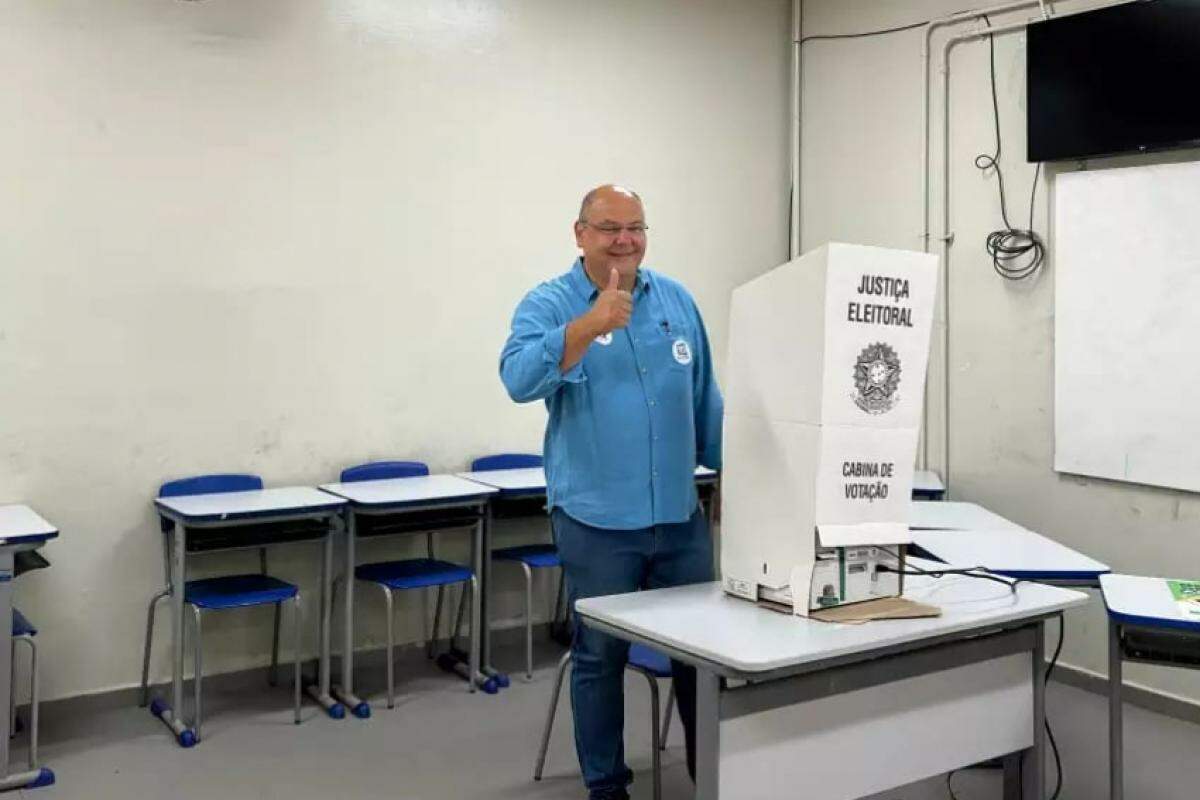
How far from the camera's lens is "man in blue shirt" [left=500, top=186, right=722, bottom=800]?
2.65 m

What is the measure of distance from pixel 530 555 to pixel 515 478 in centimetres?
32

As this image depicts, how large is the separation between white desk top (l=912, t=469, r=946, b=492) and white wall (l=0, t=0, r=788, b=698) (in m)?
1.53

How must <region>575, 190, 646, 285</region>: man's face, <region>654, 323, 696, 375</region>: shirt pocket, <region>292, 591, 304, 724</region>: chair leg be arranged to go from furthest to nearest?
<region>292, 591, 304, 724</region>: chair leg
<region>654, 323, 696, 375</region>: shirt pocket
<region>575, 190, 646, 285</region>: man's face

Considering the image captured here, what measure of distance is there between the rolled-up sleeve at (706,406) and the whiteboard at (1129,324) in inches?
73.9

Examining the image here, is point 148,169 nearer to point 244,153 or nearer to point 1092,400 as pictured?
point 244,153

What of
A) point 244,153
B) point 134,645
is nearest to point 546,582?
point 134,645

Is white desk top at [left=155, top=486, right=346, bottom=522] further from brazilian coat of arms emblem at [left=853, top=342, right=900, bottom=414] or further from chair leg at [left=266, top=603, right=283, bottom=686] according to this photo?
brazilian coat of arms emblem at [left=853, top=342, right=900, bottom=414]

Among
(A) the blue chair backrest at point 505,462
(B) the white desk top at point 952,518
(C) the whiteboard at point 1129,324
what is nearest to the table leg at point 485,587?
(A) the blue chair backrest at point 505,462

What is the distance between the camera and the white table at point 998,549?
2.80 meters

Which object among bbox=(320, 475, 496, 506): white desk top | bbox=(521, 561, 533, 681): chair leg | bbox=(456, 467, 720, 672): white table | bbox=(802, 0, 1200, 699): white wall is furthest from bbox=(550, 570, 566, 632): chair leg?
bbox=(802, 0, 1200, 699): white wall

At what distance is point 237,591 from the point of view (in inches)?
147

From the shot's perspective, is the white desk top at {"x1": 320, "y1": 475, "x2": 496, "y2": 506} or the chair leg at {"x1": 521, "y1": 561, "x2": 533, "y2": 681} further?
the chair leg at {"x1": 521, "y1": 561, "x2": 533, "y2": 681}

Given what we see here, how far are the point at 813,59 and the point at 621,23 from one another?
1061 mm

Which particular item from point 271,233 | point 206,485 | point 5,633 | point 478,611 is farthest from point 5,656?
point 271,233
